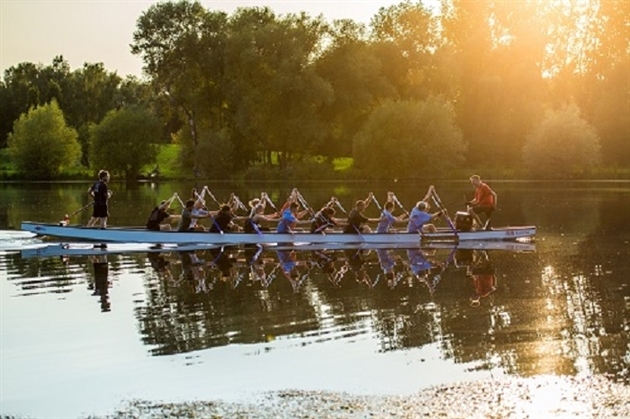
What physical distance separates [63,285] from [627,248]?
18669mm

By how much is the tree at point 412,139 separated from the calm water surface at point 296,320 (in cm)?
4908

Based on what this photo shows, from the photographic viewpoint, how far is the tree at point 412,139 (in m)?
85.3

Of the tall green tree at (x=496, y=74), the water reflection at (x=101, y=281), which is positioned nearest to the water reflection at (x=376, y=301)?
the water reflection at (x=101, y=281)

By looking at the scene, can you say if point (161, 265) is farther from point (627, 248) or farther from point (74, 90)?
point (74, 90)

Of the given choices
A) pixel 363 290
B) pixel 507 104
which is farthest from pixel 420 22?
pixel 363 290

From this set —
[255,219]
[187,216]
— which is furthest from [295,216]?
[187,216]

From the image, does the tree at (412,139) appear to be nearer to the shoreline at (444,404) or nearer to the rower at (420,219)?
the rower at (420,219)

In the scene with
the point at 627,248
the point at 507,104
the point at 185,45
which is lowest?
the point at 627,248

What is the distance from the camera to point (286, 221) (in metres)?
35.8

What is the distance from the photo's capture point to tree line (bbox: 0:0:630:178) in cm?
8644

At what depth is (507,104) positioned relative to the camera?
314 ft

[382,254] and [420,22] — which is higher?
[420,22]

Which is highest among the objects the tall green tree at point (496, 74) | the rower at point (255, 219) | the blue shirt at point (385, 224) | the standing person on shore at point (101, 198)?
the tall green tree at point (496, 74)

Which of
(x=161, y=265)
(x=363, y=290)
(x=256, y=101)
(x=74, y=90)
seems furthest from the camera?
(x=74, y=90)
